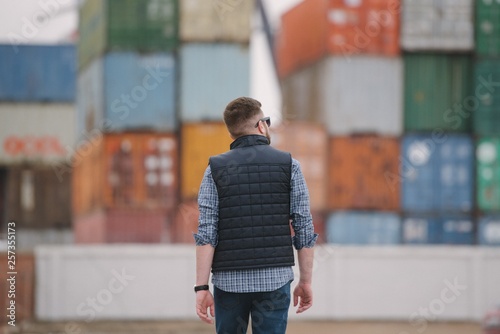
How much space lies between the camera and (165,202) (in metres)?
26.1

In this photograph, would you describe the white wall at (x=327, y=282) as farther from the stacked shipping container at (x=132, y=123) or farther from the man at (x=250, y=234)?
the man at (x=250, y=234)

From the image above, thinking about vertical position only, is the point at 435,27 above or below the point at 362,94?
above

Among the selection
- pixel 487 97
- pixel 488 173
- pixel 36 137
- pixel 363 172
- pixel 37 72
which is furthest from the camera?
pixel 36 137

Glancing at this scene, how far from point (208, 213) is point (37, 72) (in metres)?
28.8

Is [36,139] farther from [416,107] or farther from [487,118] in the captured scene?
[487,118]

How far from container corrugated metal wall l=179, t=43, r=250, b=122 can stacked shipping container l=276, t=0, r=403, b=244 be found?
1.85 metres

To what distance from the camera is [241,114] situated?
173 inches

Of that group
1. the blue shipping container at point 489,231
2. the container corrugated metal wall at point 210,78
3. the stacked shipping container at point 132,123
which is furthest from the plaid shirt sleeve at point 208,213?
the blue shipping container at point 489,231

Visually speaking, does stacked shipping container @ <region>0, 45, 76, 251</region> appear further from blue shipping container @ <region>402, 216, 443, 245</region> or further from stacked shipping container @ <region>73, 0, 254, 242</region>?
blue shipping container @ <region>402, 216, 443, 245</region>

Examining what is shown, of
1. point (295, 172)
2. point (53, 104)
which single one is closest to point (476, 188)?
point (53, 104)

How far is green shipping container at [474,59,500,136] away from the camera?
27.0 meters

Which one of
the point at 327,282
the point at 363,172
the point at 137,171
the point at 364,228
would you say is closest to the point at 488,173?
the point at 363,172

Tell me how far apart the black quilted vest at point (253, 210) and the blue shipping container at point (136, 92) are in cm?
2198

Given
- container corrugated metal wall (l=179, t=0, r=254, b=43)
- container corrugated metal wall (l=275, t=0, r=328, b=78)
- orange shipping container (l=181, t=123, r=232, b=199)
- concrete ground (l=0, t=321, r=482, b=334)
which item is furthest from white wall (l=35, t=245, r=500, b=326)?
container corrugated metal wall (l=275, t=0, r=328, b=78)
